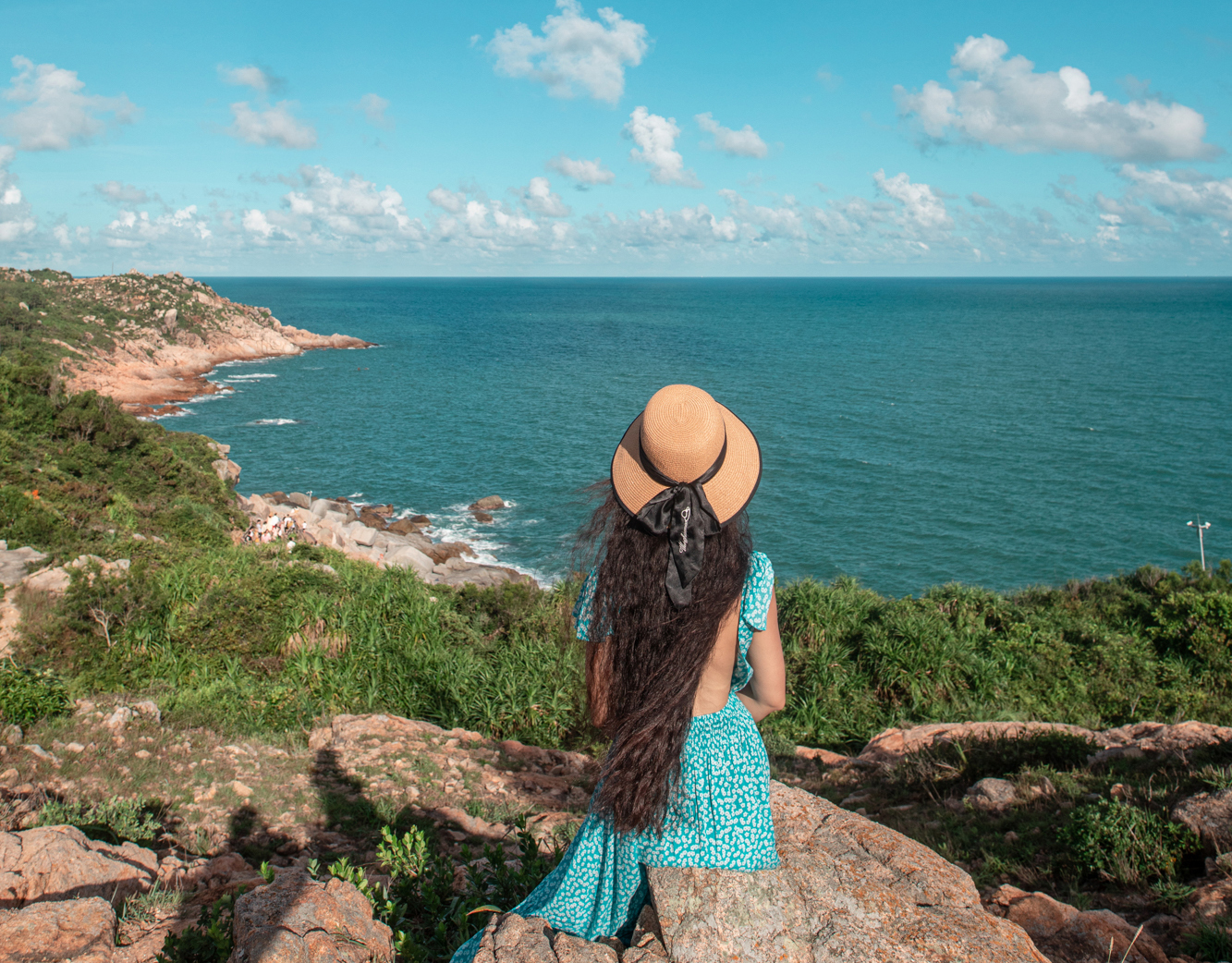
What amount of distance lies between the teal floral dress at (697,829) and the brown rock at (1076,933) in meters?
1.97

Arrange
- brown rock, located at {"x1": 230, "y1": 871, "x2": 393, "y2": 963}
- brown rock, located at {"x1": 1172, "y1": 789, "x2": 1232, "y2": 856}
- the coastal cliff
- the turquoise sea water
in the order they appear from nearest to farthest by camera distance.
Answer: brown rock, located at {"x1": 230, "y1": 871, "x2": 393, "y2": 963}, brown rock, located at {"x1": 1172, "y1": 789, "x2": 1232, "y2": 856}, the turquoise sea water, the coastal cliff

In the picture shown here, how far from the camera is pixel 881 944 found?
2328 millimetres

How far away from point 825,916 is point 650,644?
1.03 meters

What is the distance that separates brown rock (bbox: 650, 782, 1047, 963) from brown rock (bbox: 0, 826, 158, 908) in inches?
109

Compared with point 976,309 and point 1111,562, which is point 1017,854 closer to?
point 1111,562

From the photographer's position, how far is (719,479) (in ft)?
7.60

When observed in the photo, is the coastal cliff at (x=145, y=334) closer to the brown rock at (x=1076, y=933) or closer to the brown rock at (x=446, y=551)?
the brown rock at (x=446, y=551)

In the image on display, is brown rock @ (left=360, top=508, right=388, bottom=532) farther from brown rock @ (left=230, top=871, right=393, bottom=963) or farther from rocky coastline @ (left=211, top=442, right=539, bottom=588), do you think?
brown rock @ (left=230, top=871, right=393, bottom=963)

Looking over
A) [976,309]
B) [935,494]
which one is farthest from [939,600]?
[976,309]

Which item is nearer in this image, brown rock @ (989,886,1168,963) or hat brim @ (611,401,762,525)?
hat brim @ (611,401,762,525)

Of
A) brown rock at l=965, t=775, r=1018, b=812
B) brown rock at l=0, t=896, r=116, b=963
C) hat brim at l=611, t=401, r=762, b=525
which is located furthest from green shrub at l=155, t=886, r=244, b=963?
brown rock at l=965, t=775, r=1018, b=812

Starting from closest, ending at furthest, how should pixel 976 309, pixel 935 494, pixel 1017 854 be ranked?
pixel 1017 854 → pixel 935 494 → pixel 976 309

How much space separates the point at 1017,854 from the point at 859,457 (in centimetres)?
3323

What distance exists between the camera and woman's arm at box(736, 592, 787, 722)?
96.9 inches
